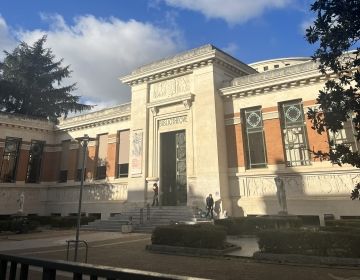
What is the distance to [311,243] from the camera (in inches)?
355

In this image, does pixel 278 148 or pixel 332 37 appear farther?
pixel 278 148

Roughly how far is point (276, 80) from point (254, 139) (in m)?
4.21

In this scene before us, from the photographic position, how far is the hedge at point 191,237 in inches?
421

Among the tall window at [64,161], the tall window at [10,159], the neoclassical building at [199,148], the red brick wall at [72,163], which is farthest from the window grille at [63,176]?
the tall window at [10,159]

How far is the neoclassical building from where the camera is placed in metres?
19.1

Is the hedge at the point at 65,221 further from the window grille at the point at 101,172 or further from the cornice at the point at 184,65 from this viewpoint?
the cornice at the point at 184,65

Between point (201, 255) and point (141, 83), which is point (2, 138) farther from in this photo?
point (201, 255)

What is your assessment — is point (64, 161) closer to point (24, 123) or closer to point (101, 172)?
point (24, 123)

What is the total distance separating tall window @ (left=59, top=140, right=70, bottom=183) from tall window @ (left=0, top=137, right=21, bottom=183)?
409cm

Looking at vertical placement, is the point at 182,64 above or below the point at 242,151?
above

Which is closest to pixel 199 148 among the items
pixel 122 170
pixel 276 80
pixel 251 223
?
pixel 276 80

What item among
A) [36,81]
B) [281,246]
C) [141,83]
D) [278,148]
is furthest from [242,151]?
Result: [36,81]

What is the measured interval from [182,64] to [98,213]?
1447cm

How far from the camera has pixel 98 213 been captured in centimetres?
2677
